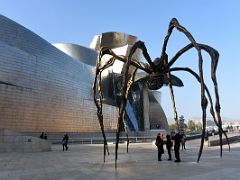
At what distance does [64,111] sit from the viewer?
141ft

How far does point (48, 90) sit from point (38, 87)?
1.96 meters

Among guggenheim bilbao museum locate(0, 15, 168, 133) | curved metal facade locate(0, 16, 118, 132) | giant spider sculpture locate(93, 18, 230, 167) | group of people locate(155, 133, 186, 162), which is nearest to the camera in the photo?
giant spider sculpture locate(93, 18, 230, 167)

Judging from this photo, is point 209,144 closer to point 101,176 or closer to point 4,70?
point 101,176

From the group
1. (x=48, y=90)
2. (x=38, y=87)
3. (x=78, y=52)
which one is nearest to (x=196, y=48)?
(x=38, y=87)

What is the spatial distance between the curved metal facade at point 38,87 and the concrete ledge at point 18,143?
13.4 m

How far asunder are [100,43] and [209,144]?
1593 inches

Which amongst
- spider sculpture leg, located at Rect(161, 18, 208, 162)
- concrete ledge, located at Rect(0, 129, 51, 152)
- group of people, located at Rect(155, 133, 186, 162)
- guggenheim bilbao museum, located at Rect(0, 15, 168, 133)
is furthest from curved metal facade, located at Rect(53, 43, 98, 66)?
spider sculpture leg, located at Rect(161, 18, 208, 162)

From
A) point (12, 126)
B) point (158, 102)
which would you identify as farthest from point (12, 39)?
point (158, 102)

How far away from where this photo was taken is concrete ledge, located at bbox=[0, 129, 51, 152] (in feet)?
62.4

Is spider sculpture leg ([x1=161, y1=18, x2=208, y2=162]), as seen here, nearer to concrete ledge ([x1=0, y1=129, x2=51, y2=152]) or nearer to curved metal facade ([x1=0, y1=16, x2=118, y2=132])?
concrete ledge ([x1=0, y1=129, x2=51, y2=152])

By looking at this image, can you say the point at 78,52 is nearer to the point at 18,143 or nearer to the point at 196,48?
the point at 18,143

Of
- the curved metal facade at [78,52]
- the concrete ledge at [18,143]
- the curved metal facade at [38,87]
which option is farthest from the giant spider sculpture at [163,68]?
the curved metal facade at [78,52]

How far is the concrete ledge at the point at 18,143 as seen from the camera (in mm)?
19031

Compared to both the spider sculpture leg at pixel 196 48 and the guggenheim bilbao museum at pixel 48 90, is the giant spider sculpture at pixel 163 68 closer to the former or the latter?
the spider sculpture leg at pixel 196 48
